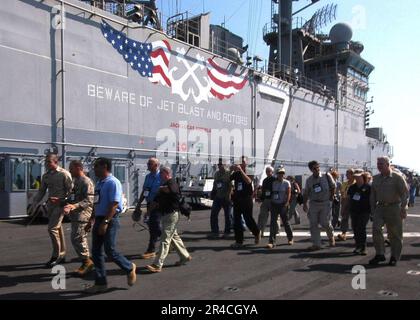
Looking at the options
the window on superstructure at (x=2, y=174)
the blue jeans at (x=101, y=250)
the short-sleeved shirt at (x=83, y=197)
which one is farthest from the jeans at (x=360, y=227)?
the window on superstructure at (x=2, y=174)

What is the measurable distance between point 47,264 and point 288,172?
24177 millimetres

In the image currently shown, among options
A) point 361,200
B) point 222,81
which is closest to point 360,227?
point 361,200

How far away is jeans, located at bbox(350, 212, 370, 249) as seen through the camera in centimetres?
845

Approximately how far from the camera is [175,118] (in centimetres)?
2105

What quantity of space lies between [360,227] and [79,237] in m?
5.27

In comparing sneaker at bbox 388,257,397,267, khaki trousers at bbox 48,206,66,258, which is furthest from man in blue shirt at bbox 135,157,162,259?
sneaker at bbox 388,257,397,267

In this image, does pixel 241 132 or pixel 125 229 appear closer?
pixel 125 229

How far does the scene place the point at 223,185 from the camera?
35.4 feet

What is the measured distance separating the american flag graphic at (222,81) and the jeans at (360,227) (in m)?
15.7

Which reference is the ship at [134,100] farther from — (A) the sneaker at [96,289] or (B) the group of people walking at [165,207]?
(A) the sneaker at [96,289]

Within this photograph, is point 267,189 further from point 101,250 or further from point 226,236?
point 101,250

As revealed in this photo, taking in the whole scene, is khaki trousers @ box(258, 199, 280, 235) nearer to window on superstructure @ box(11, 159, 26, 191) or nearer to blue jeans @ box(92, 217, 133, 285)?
blue jeans @ box(92, 217, 133, 285)
